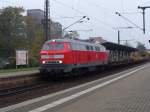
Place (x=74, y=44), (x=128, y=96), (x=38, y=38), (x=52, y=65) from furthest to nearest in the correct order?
(x=38, y=38), (x=74, y=44), (x=52, y=65), (x=128, y=96)

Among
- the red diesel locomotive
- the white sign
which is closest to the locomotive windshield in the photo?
the red diesel locomotive

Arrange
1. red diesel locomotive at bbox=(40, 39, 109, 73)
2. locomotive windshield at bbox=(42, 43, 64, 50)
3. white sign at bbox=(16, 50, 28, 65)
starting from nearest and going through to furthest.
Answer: red diesel locomotive at bbox=(40, 39, 109, 73) < locomotive windshield at bbox=(42, 43, 64, 50) < white sign at bbox=(16, 50, 28, 65)

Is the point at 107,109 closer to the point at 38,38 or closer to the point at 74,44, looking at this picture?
the point at 74,44

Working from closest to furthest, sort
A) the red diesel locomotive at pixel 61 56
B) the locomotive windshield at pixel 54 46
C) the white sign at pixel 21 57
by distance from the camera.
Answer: the red diesel locomotive at pixel 61 56 < the locomotive windshield at pixel 54 46 < the white sign at pixel 21 57

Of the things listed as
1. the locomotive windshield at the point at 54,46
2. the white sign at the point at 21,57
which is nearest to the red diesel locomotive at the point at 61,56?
Result: the locomotive windshield at the point at 54,46

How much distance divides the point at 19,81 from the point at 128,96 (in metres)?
12.1

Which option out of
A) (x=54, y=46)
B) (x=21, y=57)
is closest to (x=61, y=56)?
(x=54, y=46)

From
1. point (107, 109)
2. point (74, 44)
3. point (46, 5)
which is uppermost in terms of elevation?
point (46, 5)

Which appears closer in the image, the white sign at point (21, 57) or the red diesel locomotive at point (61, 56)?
the red diesel locomotive at point (61, 56)

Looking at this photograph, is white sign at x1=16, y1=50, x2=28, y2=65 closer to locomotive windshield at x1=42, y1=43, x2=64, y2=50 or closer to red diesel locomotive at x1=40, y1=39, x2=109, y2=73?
A: red diesel locomotive at x1=40, y1=39, x2=109, y2=73

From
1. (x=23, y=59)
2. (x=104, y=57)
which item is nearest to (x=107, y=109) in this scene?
(x=104, y=57)

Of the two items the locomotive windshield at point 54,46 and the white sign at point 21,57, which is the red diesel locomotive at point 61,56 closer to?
the locomotive windshield at point 54,46

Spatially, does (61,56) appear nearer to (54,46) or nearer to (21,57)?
(54,46)

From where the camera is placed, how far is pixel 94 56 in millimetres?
35344
